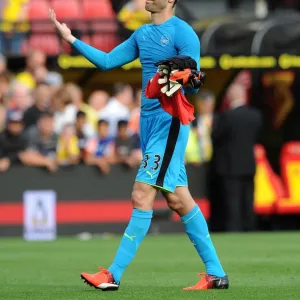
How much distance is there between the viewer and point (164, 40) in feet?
29.7

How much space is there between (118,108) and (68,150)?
1296 mm

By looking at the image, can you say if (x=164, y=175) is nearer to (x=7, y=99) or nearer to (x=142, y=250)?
(x=142, y=250)

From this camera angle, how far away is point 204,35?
19.9 metres

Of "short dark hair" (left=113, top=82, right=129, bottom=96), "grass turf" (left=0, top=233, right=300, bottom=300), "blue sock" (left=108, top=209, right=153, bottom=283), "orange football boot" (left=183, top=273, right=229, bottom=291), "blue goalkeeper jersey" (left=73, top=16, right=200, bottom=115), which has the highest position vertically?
"blue goalkeeper jersey" (left=73, top=16, right=200, bottom=115)

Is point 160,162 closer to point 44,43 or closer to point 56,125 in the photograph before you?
point 56,125

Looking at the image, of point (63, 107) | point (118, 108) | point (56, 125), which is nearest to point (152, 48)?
point (56, 125)

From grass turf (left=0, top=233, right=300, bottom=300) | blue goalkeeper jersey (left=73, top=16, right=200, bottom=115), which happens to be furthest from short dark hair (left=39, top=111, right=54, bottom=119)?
blue goalkeeper jersey (left=73, top=16, right=200, bottom=115)

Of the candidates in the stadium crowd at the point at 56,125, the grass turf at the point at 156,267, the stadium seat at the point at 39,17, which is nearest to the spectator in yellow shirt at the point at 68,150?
the stadium crowd at the point at 56,125

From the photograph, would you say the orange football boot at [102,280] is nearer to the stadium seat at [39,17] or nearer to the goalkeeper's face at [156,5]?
the goalkeeper's face at [156,5]

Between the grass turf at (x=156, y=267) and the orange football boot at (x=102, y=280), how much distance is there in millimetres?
65

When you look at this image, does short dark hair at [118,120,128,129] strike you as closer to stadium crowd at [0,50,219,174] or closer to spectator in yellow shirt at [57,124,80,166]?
stadium crowd at [0,50,219,174]

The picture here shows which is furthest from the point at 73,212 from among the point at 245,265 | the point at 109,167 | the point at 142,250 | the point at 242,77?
the point at 245,265

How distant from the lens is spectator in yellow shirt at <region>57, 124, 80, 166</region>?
18.0 m

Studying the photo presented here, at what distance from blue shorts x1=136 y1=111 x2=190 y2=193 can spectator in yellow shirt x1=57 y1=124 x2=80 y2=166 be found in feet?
29.6
